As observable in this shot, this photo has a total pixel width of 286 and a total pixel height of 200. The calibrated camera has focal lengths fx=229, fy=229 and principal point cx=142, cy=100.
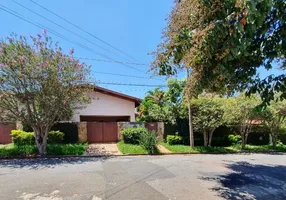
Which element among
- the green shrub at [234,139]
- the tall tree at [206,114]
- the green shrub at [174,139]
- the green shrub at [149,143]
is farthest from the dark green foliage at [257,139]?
the green shrub at [149,143]

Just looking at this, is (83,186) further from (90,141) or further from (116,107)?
(116,107)

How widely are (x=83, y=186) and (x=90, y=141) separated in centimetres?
1199

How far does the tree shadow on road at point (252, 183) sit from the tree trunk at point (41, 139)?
30.6 ft

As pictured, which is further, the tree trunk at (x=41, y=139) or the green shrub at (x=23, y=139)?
the green shrub at (x=23, y=139)

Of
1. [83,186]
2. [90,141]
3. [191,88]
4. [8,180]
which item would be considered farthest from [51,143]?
[191,88]

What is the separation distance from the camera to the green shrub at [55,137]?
15.8 meters

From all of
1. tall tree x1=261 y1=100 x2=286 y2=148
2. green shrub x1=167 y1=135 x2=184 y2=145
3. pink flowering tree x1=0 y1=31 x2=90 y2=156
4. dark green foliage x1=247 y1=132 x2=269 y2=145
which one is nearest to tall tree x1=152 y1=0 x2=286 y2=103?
pink flowering tree x1=0 y1=31 x2=90 y2=156

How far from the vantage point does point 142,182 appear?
7.01 m

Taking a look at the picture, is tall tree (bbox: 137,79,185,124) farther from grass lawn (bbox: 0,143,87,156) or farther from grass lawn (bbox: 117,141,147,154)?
grass lawn (bbox: 0,143,87,156)

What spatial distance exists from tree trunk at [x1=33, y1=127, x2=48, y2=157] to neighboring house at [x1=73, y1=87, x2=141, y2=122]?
229 inches

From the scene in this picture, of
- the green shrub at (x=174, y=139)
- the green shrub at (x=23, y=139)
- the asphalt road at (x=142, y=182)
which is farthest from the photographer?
the green shrub at (x=174, y=139)

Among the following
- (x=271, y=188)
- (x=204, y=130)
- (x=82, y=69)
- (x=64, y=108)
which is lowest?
(x=271, y=188)

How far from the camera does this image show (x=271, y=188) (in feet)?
22.3

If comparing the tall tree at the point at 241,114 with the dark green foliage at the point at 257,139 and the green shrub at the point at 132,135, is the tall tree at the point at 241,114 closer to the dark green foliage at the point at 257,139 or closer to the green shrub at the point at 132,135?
the dark green foliage at the point at 257,139
